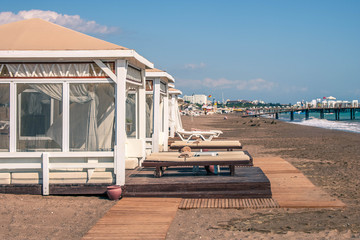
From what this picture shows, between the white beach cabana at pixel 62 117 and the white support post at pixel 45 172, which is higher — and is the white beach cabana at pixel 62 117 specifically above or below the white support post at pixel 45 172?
above

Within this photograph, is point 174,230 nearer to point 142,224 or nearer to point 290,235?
point 142,224

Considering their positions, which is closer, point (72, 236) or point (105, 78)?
point (72, 236)

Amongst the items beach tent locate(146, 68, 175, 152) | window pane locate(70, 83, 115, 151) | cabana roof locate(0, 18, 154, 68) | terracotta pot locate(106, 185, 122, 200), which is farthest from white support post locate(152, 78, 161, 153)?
terracotta pot locate(106, 185, 122, 200)

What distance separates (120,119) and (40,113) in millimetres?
1426

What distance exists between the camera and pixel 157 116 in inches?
484

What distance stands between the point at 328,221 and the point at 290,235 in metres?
0.89

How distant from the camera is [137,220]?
607 centimetres

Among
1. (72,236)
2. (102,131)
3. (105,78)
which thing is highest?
(105,78)

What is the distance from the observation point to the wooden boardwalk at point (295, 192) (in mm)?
6953

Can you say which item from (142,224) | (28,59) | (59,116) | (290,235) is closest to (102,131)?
(59,116)

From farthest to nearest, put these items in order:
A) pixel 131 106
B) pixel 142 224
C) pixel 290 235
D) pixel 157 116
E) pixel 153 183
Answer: pixel 157 116 < pixel 131 106 < pixel 153 183 < pixel 142 224 < pixel 290 235

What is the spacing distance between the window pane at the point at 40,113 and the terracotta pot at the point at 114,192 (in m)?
1.25

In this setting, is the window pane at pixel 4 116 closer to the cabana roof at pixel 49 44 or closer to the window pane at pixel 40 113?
the window pane at pixel 40 113

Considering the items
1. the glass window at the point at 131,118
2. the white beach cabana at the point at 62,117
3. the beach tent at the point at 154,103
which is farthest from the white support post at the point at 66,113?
the beach tent at the point at 154,103
